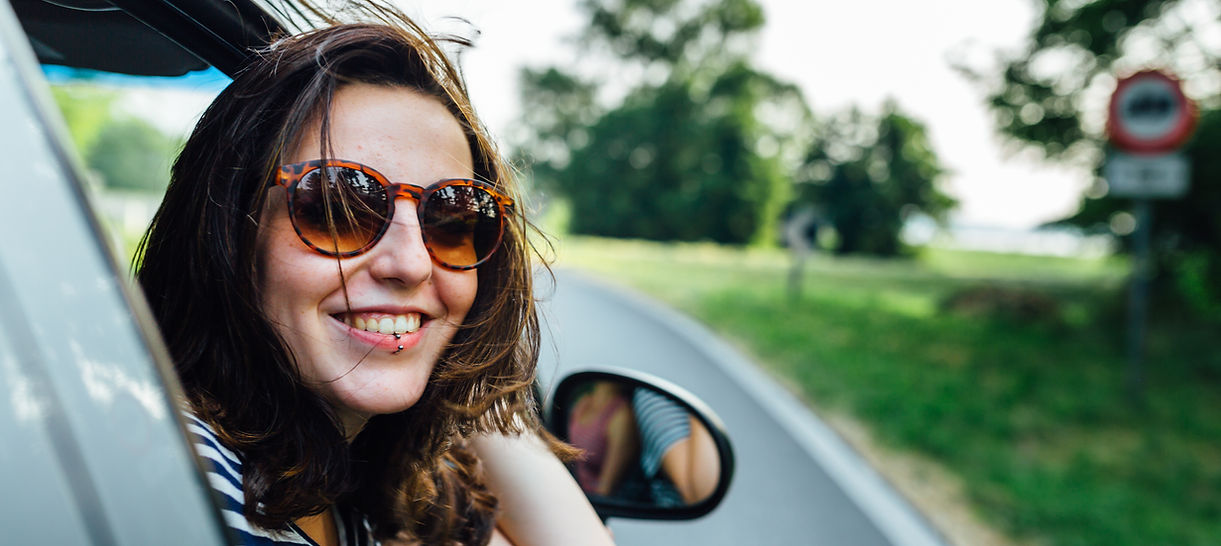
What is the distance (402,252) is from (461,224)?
13cm

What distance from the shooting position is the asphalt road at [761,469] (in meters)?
4.34

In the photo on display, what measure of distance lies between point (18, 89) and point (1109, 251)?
443 inches

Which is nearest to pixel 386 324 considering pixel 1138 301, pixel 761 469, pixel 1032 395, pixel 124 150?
pixel 761 469

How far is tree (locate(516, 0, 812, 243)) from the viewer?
46094mm

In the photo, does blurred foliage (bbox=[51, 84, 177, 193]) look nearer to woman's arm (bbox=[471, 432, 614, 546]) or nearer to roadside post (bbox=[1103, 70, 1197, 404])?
woman's arm (bbox=[471, 432, 614, 546])

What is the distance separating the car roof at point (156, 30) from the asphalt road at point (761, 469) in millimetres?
724

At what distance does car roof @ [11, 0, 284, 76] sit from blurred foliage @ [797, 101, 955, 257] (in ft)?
102

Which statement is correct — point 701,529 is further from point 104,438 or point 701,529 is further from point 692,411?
point 104,438

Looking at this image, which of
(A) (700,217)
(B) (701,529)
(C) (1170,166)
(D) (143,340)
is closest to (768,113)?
(A) (700,217)

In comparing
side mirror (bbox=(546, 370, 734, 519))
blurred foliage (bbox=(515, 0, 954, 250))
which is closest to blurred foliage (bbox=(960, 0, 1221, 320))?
side mirror (bbox=(546, 370, 734, 519))

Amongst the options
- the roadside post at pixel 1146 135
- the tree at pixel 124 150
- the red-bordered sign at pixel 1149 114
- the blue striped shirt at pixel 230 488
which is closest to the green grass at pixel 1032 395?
the blue striped shirt at pixel 230 488

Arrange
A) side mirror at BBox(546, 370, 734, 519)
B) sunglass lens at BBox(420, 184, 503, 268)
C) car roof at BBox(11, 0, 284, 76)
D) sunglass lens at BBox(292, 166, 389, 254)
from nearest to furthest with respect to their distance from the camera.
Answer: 1. sunglass lens at BBox(292, 166, 389, 254)
2. sunglass lens at BBox(420, 184, 503, 268)
3. car roof at BBox(11, 0, 284, 76)
4. side mirror at BBox(546, 370, 734, 519)

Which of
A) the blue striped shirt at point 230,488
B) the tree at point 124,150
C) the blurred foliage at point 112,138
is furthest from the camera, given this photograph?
the tree at point 124,150

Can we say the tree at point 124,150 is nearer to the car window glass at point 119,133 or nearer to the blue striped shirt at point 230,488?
the car window glass at point 119,133
